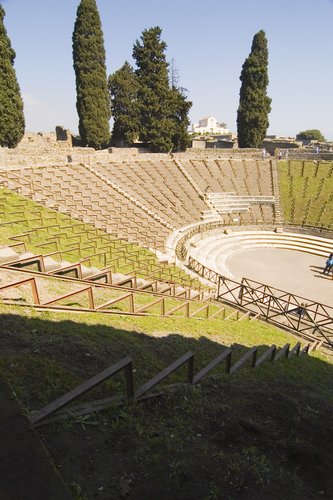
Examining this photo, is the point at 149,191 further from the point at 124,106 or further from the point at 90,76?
the point at 124,106

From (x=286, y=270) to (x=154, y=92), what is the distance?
27.6 m

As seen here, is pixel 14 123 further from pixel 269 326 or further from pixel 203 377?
pixel 203 377

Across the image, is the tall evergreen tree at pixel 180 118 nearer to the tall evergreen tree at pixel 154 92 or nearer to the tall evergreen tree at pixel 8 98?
the tall evergreen tree at pixel 154 92

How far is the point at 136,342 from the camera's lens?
7.20 m

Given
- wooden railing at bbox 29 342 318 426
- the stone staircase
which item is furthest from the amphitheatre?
the stone staircase

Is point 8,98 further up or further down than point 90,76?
further down

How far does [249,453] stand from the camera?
386 cm

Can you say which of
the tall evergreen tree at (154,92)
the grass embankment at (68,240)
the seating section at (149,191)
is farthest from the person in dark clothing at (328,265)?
the tall evergreen tree at (154,92)

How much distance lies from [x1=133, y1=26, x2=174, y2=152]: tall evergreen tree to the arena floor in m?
19.7

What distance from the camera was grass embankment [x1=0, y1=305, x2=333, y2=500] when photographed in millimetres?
3225

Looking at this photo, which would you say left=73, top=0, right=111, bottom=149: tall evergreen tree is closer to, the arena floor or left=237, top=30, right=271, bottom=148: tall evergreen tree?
left=237, top=30, right=271, bottom=148: tall evergreen tree

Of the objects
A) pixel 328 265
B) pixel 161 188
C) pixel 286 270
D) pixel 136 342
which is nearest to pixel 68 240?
pixel 136 342

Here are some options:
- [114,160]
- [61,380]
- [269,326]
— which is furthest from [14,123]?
[61,380]

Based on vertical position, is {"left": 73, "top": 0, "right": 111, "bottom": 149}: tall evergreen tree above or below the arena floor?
above
